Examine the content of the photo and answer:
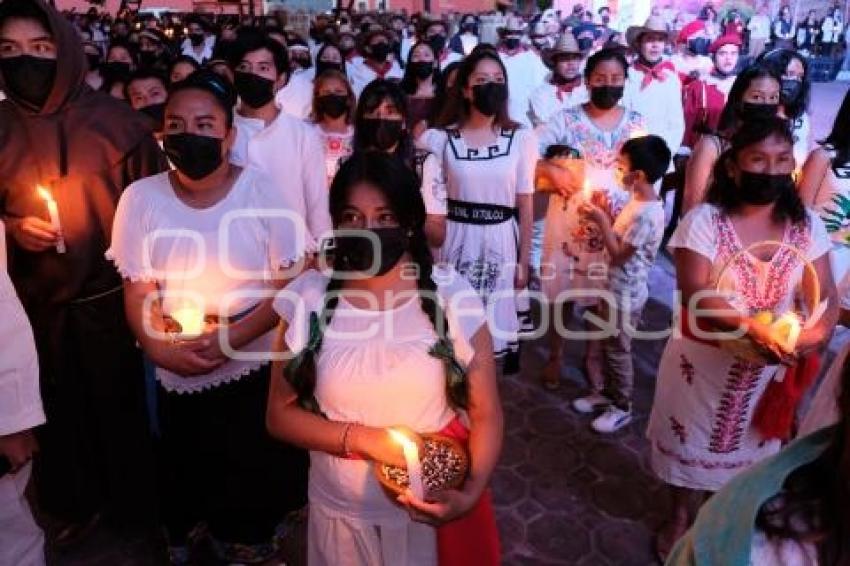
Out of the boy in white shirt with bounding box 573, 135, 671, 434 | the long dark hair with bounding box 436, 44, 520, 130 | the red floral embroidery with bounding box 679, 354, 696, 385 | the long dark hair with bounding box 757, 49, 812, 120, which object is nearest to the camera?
the red floral embroidery with bounding box 679, 354, 696, 385

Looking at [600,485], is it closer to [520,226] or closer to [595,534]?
[595,534]

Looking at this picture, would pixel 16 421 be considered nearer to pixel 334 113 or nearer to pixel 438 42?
pixel 334 113

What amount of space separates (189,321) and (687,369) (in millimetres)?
2092

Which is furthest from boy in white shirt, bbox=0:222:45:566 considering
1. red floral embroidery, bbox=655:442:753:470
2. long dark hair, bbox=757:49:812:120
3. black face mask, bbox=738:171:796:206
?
long dark hair, bbox=757:49:812:120

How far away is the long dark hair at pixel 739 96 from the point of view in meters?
4.25

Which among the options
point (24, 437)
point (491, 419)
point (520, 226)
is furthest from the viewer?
point (520, 226)

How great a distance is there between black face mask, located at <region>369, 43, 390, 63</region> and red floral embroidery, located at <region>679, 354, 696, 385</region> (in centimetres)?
766

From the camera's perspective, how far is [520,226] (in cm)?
427

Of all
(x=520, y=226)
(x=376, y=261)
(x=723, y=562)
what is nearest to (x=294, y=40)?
(x=520, y=226)

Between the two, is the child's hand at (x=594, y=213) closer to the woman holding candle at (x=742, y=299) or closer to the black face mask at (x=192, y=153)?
the woman holding candle at (x=742, y=299)

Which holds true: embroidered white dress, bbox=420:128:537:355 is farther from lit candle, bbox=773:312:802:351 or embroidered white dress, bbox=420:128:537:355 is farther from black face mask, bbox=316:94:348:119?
lit candle, bbox=773:312:802:351

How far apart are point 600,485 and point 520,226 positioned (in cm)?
155

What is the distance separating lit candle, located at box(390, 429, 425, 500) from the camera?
1.92m

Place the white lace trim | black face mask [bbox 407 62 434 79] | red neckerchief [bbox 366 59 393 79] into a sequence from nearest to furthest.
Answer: the white lace trim < black face mask [bbox 407 62 434 79] < red neckerchief [bbox 366 59 393 79]
